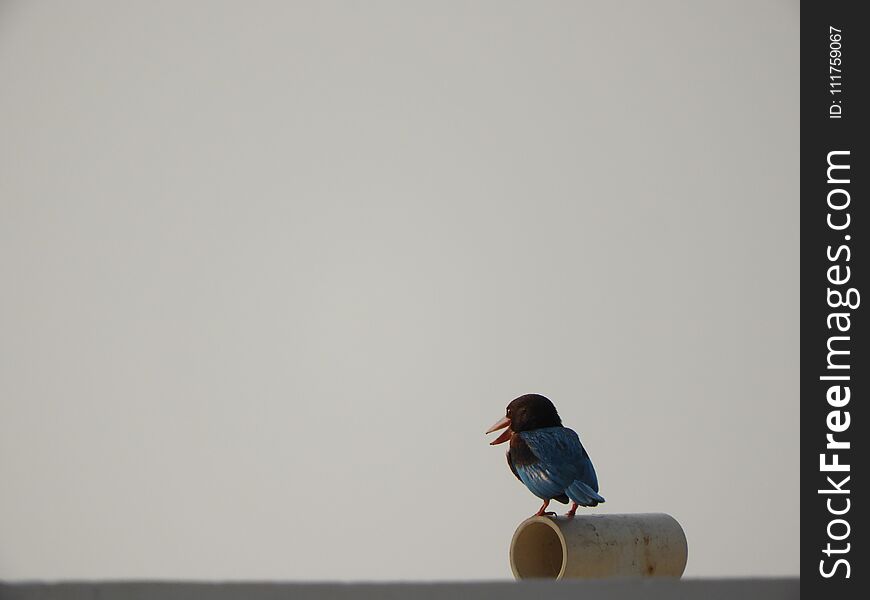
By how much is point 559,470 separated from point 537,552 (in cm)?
19

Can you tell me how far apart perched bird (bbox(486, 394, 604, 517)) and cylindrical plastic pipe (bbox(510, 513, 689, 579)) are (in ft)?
0.18

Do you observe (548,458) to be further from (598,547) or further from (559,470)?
(598,547)

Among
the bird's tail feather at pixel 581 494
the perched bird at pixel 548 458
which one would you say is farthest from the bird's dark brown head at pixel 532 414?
the bird's tail feather at pixel 581 494

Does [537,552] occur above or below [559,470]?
below

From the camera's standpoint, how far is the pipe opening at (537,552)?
2.14 metres

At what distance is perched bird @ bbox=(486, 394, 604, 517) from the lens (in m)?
2.15

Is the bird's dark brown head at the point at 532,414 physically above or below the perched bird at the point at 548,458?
above

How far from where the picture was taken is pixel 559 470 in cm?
214
